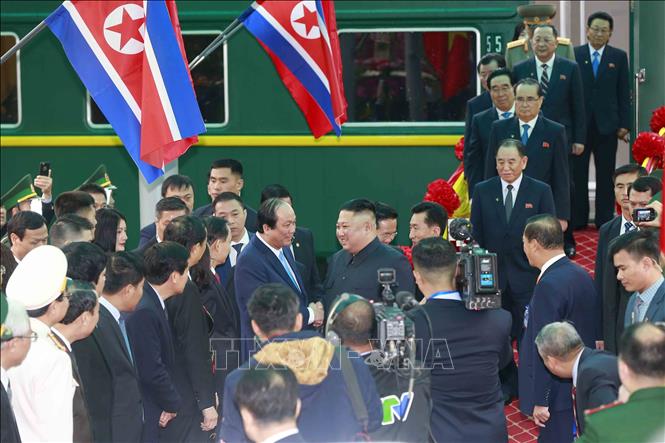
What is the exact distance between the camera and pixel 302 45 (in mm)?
10031

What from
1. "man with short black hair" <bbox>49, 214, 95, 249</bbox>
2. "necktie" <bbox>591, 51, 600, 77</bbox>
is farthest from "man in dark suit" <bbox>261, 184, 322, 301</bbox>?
"necktie" <bbox>591, 51, 600, 77</bbox>

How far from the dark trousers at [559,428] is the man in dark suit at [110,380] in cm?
246

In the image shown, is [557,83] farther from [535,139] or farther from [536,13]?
[535,139]

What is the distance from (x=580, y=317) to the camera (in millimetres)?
7301

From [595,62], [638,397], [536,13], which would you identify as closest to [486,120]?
[536,13]

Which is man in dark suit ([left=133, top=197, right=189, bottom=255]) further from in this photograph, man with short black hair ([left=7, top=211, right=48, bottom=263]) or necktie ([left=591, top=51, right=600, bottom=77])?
necktie ([left=591, top=51, right=600, bottom=77])

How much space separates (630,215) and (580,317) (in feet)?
4.72

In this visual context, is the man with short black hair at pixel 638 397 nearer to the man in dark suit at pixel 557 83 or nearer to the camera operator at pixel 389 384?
the camera operator at pixel 389 384

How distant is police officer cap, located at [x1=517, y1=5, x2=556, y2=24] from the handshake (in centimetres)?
484

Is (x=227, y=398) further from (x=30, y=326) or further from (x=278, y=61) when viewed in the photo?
(x=278, y=61)

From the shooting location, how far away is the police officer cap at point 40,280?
581cm

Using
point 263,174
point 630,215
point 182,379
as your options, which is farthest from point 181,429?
point 263,174

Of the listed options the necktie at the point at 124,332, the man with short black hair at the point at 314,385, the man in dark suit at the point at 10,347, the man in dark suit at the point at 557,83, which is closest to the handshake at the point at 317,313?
the necktie at the point at 124,332

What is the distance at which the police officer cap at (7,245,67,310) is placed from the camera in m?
5.81
